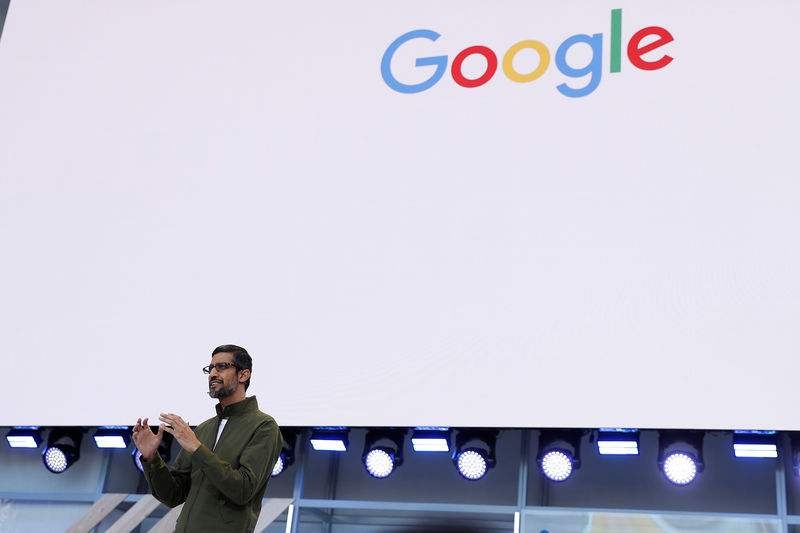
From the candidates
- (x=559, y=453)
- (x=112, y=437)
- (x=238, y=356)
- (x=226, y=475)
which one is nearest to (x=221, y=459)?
(x=226, y=475)

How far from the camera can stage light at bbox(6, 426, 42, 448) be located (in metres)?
5.43

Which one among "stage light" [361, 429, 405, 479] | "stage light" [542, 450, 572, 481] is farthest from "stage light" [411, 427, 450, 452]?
"stage light" [542, 450, 572, 481]

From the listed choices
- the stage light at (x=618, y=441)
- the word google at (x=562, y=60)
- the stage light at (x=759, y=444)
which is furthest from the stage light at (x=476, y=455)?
the word google at (x=562, y=60)

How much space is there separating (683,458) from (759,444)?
336 millimetres

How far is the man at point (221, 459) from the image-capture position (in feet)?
8.14

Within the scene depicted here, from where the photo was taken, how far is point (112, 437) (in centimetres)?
530

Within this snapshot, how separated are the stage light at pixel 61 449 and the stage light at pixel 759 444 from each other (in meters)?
3.40

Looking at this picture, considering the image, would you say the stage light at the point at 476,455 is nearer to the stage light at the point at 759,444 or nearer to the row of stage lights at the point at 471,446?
the row of stage lights at the point at 471,446

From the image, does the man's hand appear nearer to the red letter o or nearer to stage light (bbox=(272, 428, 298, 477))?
stage light (bbox=(272, 428, 298, 477))

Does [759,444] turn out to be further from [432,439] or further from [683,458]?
[432,439]

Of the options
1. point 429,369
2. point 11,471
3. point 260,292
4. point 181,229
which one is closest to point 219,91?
point 181,229

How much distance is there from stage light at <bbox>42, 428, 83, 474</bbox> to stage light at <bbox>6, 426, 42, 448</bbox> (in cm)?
6

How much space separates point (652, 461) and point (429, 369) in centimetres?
126

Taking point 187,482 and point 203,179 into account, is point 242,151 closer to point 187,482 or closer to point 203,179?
point 203,179
